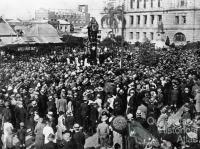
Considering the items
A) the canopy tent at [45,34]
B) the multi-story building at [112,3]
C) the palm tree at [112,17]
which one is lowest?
the canopy tent at [45,34]

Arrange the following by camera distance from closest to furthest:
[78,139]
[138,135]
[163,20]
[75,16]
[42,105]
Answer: [78,139] → [138,135] → [42,105] → [163,20] → [75,16]

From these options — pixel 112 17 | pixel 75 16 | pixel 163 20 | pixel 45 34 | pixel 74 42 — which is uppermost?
pixel 75 16

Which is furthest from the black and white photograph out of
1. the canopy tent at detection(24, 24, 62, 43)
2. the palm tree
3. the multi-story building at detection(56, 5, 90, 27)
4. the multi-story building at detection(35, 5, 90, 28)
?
the multi-story building at detection(56, 5, 90, 27)

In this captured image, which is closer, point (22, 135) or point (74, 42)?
point (22, 135)

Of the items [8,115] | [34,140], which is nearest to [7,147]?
[34,140]

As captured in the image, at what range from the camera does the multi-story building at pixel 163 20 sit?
6706 cm

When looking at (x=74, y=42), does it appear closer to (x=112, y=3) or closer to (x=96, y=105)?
(x=112, y=3)

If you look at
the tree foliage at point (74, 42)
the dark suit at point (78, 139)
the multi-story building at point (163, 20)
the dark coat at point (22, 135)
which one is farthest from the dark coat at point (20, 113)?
the multi-story building at point (163, 20)

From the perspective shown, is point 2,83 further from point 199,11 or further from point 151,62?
point 199,11

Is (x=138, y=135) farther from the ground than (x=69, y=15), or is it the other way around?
(x=69, y=15)

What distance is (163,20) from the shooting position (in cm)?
7125

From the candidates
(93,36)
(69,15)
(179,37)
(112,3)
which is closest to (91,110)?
(93,36)

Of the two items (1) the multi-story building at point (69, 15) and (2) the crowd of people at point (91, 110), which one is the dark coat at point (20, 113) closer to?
(2) the crowd of people at point (91, 110)

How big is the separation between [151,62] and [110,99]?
57.3 ft
